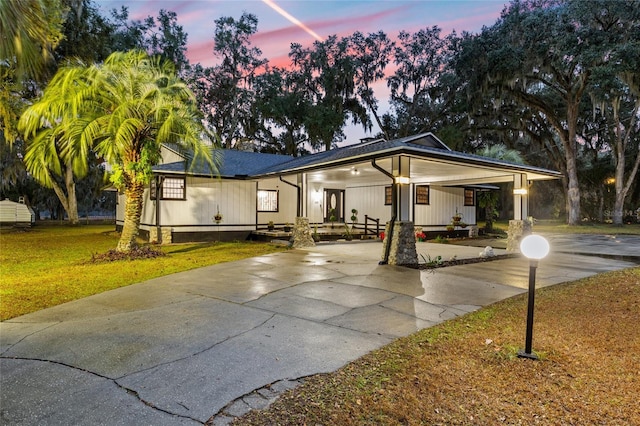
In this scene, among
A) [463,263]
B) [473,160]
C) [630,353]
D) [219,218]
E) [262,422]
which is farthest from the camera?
[219,218]

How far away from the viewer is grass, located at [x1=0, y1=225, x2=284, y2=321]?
5887mm

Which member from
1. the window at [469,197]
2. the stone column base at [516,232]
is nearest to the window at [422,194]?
the window at [469,197]

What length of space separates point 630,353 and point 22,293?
8608 millimetres

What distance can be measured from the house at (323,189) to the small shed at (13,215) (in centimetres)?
875

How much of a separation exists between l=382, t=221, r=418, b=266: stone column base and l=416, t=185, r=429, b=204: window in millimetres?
8709

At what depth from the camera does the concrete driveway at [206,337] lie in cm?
268

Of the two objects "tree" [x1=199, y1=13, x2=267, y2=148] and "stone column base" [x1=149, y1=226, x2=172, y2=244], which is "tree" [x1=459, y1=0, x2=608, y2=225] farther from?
"stone column base" [x1=149, y1=226, x2=172, y2=244]

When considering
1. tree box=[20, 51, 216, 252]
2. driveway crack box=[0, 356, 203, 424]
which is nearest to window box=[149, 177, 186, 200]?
tree box=[20, 51, 216, 252]

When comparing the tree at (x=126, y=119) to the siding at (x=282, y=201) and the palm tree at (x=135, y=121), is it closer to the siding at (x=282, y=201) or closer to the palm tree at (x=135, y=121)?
the palm tree at (x=135, y=121)

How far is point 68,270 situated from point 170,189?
6.27m

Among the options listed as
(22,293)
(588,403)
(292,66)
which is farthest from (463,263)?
(292,66)

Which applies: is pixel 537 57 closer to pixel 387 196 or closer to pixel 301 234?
pixel 387 196

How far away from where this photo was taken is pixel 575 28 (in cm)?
1922

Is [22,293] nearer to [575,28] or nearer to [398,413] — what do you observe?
[398,413]
